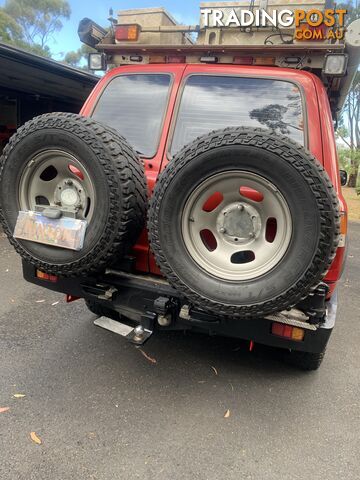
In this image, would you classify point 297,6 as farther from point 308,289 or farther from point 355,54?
point 308,289

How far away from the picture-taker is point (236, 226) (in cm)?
246

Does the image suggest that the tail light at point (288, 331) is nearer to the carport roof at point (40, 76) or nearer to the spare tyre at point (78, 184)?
the spare tyre at point (78, 184)

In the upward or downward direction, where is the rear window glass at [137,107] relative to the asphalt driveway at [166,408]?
upward

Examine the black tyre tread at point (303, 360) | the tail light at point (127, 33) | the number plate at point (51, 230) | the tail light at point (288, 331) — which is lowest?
the black tyre tread at point (303, 360)

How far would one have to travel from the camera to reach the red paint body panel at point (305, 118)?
9.17 feet

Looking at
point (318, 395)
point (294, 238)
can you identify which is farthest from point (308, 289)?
point (318, 395)

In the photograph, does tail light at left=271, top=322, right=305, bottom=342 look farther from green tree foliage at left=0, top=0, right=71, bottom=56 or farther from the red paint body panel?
green tree foliage at left=0, top=0, right=71, bottom=56

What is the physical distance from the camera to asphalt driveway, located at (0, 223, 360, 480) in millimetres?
2248

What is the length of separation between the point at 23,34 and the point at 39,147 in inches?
1953

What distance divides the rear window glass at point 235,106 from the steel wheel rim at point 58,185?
2.50ft

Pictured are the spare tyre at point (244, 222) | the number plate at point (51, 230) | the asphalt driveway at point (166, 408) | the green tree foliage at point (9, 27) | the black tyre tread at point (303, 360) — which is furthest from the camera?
the green tree foliage at point (9, 27)

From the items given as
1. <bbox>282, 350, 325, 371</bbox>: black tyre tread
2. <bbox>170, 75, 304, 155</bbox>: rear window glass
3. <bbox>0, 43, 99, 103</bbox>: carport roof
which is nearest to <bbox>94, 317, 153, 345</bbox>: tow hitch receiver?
<bbox>282, 350, 325, 371</bbox>: black tyre tread

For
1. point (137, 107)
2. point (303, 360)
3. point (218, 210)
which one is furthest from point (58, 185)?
point (303, 360)

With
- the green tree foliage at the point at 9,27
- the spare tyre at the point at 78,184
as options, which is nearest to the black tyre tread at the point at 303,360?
the spare tyre at the point at 78,184
